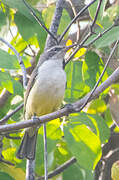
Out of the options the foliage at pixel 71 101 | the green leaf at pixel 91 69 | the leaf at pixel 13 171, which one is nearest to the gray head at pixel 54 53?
the foliage at pixel 71 101

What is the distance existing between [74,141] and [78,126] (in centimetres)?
14

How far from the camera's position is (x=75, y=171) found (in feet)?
8.77

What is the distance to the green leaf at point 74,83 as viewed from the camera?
271 centimetres

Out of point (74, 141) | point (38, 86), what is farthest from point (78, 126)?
point (38, 86)

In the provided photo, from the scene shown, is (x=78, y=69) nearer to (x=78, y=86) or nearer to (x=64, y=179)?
(x=78, y=86)

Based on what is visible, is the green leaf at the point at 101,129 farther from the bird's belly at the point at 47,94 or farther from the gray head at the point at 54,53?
the gray head at the point at 54,53

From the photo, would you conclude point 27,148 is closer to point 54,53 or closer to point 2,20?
point 54,53

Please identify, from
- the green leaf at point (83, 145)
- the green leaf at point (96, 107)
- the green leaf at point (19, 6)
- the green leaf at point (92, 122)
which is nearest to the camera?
the green leaf at point (83, 145)

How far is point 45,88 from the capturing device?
292 centimetres

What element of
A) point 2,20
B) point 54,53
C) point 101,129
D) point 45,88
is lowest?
point 101,129

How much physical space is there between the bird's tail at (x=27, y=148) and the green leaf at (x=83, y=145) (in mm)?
680

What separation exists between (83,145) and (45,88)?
0.86 metres

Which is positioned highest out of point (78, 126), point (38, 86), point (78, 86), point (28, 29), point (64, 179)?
point (28, 29)

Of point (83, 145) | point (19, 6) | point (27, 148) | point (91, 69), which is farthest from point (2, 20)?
point (83, 145)
